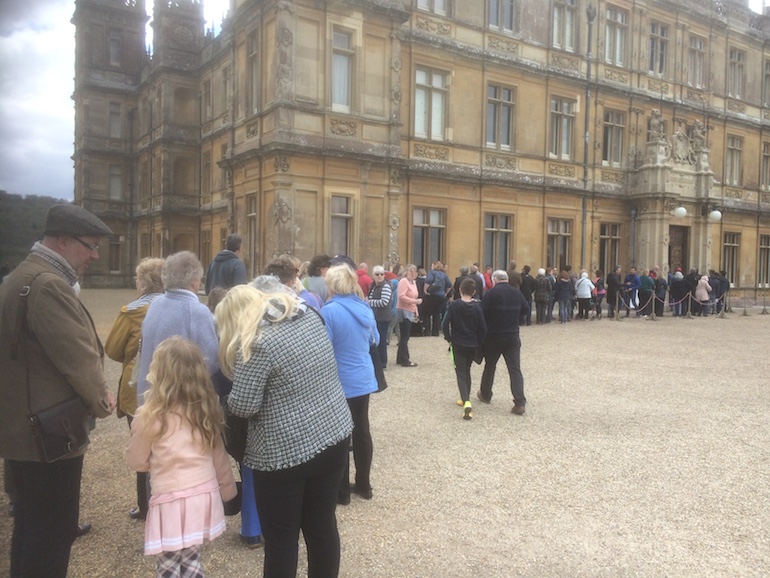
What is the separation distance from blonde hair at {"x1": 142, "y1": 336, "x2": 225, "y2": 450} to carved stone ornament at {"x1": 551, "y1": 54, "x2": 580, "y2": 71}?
72.5 feet

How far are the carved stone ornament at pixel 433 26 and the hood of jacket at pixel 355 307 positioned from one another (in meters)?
16.4

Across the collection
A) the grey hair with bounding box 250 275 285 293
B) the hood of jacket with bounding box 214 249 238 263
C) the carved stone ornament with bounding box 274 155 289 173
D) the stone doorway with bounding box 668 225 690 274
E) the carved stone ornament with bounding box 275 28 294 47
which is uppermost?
the carved stone ornament with bounding box 275 28 294 47

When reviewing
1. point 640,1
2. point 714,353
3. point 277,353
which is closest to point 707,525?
point 277,353

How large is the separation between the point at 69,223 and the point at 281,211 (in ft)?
42.3

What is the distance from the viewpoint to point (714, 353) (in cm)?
1326

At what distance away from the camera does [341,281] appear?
15.5ft

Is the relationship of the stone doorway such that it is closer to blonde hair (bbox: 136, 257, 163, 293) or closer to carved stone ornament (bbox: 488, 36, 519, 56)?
carved stone ornament (bbox: 488, 36, 519, 56)

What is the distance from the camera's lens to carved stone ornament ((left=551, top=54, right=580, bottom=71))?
874 inches

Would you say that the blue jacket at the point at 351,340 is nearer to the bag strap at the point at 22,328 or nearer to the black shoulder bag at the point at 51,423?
the black shoulder bag at the point at 51,423

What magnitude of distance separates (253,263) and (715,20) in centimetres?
2337

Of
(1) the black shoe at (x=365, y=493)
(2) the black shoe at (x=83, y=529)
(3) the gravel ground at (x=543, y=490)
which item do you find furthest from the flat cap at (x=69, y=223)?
(1) the black shoe at (x=365, y=493)

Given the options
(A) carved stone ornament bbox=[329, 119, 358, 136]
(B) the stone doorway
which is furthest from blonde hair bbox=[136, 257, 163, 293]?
(B) the stone doorway

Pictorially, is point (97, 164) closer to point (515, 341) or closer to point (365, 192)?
point (365, 192)

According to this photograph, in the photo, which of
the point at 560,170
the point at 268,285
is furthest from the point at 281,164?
the point at 268,285
